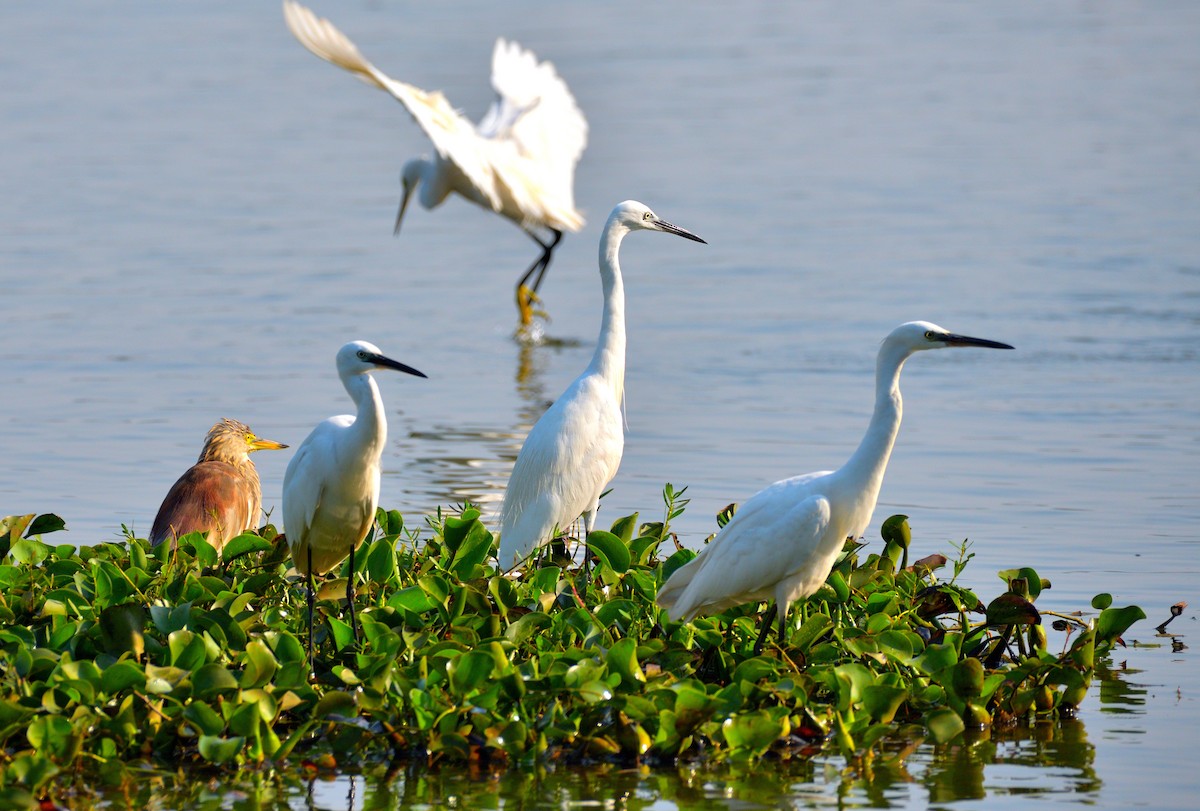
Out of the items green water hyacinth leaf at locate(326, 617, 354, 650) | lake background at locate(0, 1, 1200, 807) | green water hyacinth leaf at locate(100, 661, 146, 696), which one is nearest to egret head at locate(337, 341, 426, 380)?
green water hyacinth leaf at locate(326, 617, 354, 650)

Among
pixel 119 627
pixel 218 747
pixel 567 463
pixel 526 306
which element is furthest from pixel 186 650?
pixel 526 306

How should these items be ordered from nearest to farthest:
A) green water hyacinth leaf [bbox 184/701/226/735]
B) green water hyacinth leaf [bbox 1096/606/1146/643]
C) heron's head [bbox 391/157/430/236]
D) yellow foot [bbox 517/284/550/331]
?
1. green water hyacinth leaf [bbox 184/701/226/735]
2. green water hyacinth leaf [bbox 1096/606/1146/643]
3. yellow foot [bbox 517/284/550/331]
4. heron's head [bbox 391/157/430/236]

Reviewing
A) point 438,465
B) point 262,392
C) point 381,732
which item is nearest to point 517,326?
point 262,392

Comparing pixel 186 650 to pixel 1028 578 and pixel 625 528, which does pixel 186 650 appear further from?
pixel 1028 578

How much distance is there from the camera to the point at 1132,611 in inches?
226

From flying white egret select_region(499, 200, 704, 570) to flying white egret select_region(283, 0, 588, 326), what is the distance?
18.0 feet

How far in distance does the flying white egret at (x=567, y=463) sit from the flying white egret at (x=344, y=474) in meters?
0.78

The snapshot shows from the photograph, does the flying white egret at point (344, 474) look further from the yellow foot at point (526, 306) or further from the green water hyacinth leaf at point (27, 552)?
the yellow foot at point (526, 306)

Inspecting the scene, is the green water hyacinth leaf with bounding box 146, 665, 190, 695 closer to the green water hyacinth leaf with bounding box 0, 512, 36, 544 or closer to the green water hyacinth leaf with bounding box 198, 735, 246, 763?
the green water hyacinth leaf with bounding box 198, 735, 246, 763

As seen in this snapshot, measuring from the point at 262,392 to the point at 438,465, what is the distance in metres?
2.46

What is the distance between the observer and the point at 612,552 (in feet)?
20.5

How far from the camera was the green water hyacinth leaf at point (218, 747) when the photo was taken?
15.3 feet

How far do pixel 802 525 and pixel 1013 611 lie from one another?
0.79m

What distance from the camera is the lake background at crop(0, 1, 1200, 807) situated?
8.68m
